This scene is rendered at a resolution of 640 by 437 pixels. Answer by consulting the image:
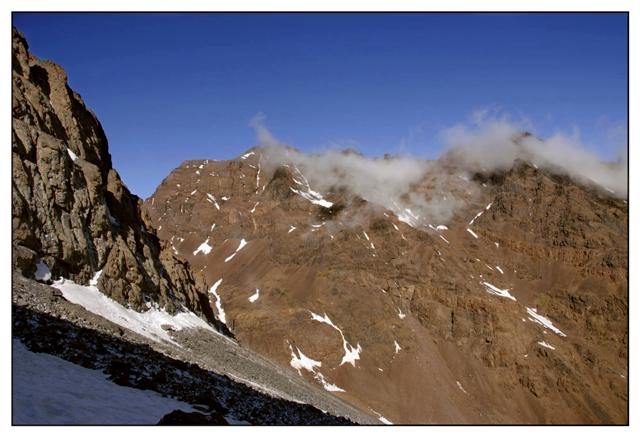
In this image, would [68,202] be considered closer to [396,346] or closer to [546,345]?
[396,346]

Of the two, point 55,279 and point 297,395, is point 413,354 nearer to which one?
point 297,395

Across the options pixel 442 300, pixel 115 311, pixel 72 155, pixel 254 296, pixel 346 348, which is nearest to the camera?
pixel 115 311

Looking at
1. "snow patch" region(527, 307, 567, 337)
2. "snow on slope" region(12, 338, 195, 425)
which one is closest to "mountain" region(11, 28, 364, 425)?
"snow on slope" region(12, 338, 195, 425)

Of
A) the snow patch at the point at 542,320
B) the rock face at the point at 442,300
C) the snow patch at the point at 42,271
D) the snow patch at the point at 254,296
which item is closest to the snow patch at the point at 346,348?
the rock face at the point at 442,300

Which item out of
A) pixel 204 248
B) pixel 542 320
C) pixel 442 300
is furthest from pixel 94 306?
pixel 204 248

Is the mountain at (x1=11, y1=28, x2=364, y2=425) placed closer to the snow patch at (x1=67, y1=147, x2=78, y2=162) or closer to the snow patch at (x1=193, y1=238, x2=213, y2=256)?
the snow patch at (x1=67, y1=147, x2=78, y2=162)
